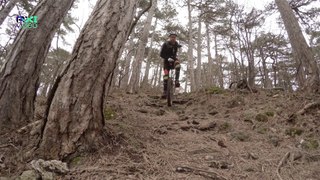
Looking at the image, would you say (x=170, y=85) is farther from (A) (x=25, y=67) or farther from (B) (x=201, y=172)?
(B) (x=201, y=172)

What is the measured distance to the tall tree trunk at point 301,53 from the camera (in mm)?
4680

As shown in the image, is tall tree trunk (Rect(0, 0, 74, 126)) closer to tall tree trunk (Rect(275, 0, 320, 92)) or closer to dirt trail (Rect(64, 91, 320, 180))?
dirt trail (Rect(64, 91, 320, 180))

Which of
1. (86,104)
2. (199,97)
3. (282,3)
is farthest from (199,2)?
(86,104)

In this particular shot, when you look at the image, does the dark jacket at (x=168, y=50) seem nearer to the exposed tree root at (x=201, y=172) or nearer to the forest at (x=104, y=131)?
the forest at (x=104, y=131)

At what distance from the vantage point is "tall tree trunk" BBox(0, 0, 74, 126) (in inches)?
96.8

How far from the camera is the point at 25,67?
2.68 m

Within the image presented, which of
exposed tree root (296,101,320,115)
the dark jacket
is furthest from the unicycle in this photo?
exposed tree root (296,101,320,115)

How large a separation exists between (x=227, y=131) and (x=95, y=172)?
7.50 ft

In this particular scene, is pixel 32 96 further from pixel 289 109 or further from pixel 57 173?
pixel 289 109

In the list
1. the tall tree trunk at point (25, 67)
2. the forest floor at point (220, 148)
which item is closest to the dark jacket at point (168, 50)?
the forest floor at point (220, 148)

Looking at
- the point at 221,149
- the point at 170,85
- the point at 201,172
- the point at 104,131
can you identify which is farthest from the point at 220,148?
the point at 170,85

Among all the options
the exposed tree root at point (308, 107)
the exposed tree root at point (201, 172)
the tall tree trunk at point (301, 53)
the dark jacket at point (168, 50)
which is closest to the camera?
the exposed tree root at point (201, 172)

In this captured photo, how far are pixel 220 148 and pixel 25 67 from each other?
8.30ft

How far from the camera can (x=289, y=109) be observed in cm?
376
